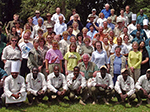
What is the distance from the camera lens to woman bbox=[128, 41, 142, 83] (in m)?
9.28

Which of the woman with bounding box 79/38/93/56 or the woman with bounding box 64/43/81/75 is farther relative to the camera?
the woman with bounding box 79/38/93/56

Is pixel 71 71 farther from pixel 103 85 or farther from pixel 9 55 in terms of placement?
pixel 9 55

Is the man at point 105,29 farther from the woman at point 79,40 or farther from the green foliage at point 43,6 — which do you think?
the green foliage at point 43,6

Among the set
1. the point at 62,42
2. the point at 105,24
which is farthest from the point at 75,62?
the point at 105,24

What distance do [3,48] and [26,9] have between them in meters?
9.04

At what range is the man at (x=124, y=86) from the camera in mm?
8073

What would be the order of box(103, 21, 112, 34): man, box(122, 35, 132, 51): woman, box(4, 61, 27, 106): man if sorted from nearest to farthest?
box(4, 61, 27, 106): man, box(122, 35, 132, 51): woman, box(103, 21, 112, 34): man

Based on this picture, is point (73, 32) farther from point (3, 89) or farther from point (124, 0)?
point (124, 0)

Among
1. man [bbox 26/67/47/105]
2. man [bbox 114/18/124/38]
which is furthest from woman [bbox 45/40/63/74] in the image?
man [bbox 114/18/124/38]

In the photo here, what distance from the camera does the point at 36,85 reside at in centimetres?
822

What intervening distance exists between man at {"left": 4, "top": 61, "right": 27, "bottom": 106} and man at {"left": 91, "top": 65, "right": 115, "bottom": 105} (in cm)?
242

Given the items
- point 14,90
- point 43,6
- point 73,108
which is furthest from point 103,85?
point 43,6

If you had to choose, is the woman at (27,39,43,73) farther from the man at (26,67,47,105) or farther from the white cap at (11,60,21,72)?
the man at (26,67,47,105)

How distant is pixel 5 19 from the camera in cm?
2152
